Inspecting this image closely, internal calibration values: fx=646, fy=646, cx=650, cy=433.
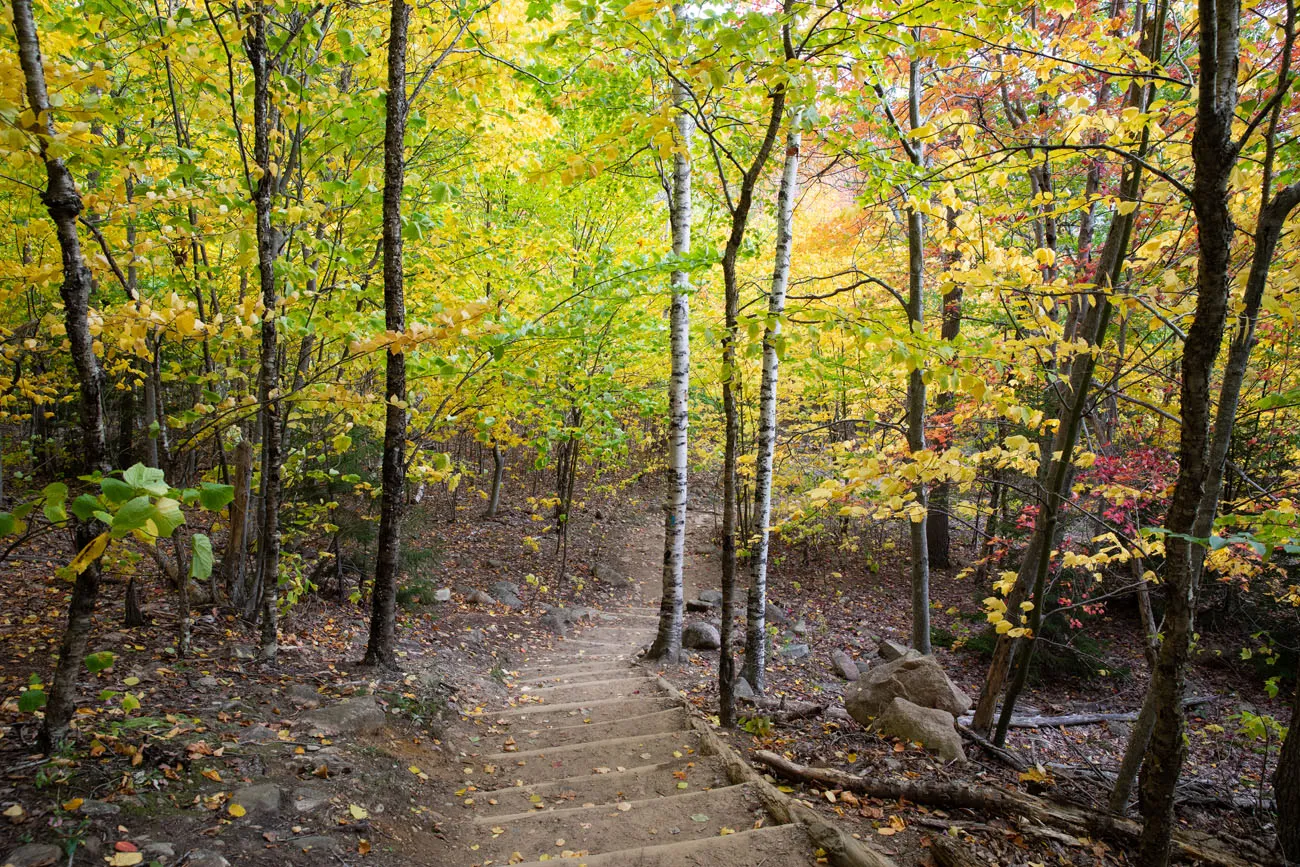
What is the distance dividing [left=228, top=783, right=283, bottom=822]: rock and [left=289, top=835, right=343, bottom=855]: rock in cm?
20

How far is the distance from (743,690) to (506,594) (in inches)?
177

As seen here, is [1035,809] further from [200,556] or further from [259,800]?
[200,556]

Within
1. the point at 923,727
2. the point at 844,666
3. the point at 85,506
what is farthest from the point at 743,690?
the point at 85,506

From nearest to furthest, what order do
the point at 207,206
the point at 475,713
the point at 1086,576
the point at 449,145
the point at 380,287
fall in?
the point at 207,206
the point at 380,287
the point at 475,713
the point at 449,145
the point at 1086,576

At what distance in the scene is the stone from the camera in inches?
94.3

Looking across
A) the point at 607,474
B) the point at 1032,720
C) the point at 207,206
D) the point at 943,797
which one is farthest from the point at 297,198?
the point at 607,474

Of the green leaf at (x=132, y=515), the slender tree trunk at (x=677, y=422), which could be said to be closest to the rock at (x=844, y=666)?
the slender tree trunk at (x=677, y=422)

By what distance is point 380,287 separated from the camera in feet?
15.4

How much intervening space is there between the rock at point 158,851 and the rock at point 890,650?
833cm

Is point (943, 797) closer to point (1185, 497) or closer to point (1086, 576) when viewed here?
point (1185, 497)

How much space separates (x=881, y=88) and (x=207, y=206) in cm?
577

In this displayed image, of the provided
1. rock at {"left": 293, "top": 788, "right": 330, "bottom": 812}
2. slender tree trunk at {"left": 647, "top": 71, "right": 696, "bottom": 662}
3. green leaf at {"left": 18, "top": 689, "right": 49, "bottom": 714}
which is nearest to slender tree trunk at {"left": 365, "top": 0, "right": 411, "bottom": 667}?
rock at {"left": 293, "top": 788, "right": 330, "bottom": 812}

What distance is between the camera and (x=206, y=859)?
A: 2434 mm

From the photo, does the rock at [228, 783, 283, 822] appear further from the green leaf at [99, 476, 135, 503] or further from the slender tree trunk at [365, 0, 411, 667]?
A: the green leaf at [99, 476, 135, 503]
